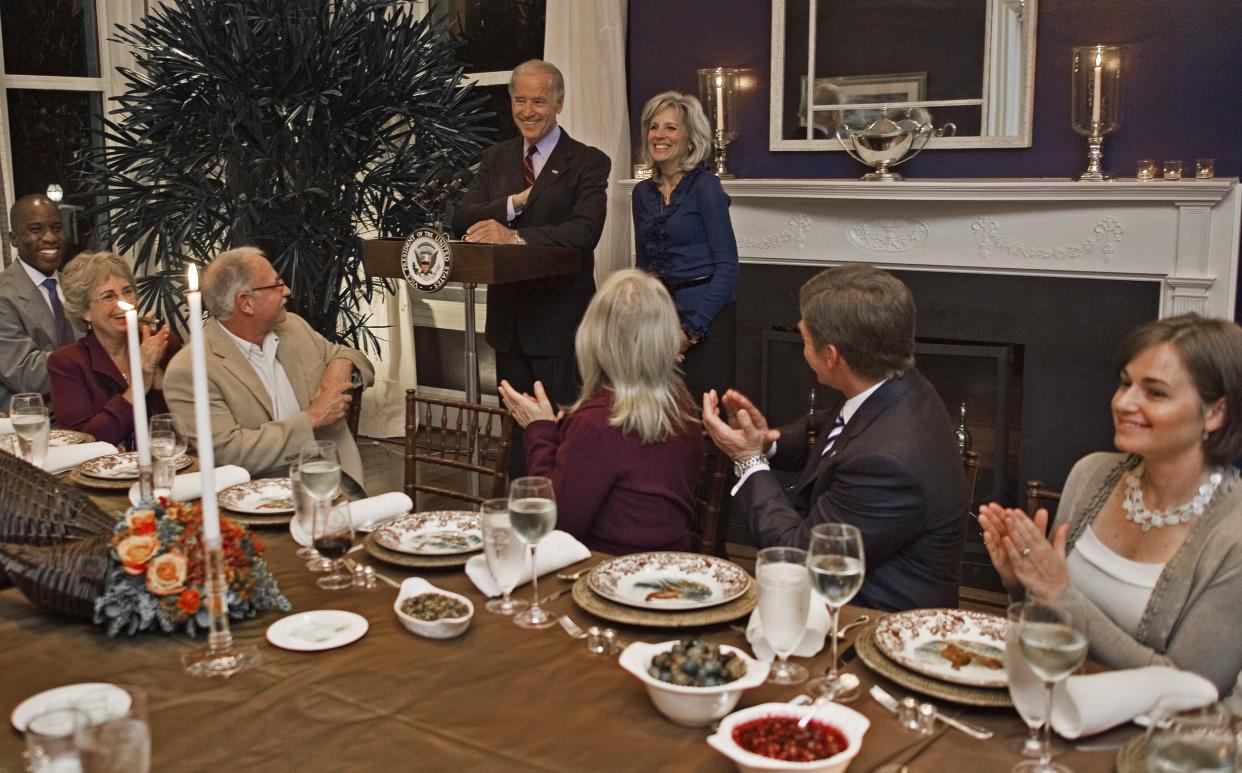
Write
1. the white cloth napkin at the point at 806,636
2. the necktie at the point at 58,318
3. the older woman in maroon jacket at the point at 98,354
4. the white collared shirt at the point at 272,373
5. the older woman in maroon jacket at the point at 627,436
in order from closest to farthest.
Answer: the white cloth napkin at the point at 806,636
the older woman in maroon jacket at the point at 627,436
the white collared shirt at the point at 272,373
the older woman in maroon jacket at the point at 98,354
the necktie at the point at 58,318

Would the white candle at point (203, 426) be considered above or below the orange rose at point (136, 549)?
above

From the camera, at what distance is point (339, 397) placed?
326 centimetres

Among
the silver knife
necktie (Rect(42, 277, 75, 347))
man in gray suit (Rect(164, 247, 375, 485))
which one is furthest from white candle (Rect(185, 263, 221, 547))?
necktie (Rect(42, 277, 75, 347))

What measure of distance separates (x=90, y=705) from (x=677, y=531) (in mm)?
1364

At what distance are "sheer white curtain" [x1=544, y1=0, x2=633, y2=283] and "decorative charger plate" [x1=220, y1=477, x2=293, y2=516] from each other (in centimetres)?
273

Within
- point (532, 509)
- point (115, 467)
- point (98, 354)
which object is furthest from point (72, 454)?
point (532, 509)

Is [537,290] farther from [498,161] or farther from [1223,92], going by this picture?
[1223,92]

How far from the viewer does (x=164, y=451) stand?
7.72ft

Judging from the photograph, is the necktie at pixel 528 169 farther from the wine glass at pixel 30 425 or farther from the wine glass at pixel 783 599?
the wine glass at pixel 783 599

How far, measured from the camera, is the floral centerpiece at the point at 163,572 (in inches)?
70.4

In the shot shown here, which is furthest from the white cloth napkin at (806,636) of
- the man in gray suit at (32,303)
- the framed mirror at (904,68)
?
the man in gray suit at (32,303)

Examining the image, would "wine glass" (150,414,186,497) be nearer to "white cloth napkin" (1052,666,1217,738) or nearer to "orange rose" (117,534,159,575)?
"orange rose" (117,534,159,575)

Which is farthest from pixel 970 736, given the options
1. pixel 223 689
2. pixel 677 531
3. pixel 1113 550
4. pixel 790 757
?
pixel 677 531

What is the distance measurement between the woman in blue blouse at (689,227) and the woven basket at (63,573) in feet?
8.26
